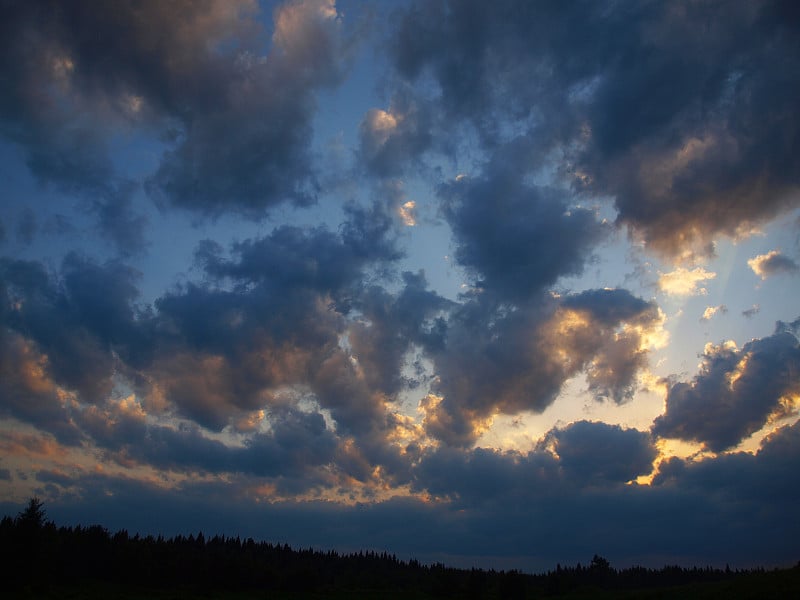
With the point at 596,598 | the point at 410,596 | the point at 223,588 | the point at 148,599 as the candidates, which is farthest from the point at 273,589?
the point at 596,598

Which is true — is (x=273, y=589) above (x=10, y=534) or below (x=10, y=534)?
below

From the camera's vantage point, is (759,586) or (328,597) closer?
(759,586)

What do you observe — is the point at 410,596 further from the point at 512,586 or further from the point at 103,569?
the point at 103,569

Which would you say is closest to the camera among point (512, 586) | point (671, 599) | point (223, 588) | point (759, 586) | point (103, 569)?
point (759, 586)

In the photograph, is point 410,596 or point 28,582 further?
point 410,596

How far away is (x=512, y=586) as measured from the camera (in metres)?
Result: 182

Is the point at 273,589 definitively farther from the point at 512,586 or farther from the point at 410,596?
the point at 512,586

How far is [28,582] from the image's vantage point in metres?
106

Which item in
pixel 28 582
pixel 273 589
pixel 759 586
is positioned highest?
pixel 759 586

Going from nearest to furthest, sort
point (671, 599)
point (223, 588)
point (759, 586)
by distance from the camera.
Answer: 1. point (759, 586)
2. point (671, 599)
3. point (223, 588)

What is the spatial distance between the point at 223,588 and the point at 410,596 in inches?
2473

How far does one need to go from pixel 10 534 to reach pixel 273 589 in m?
91.4

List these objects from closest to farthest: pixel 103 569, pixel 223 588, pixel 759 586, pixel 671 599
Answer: pixel 759 586, pixel 671 599, pixel 103 569, pixel 223 588

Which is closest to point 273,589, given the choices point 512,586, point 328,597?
point 328,597
